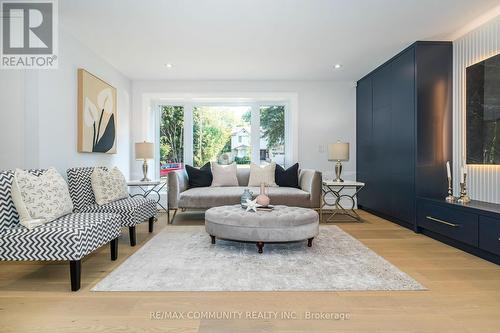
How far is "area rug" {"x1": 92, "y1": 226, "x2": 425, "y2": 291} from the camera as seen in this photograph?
2.23 meters

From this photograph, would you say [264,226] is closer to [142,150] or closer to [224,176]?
[224,176]

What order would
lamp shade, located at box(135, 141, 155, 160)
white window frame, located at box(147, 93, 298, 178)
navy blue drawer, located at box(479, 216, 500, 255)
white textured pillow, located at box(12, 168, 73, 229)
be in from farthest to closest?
white window frame, located at box(147, 93, 298, 178) < lamp shade, located at box(135, 141, 155, 160) < navy blue drawer, located at box(479, 216, 500, 255) < white textured pillow, located at box(12, 168, 73, 229)

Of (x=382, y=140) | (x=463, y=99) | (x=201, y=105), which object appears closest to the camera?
(x=463, y=99)

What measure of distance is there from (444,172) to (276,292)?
300 centimetres

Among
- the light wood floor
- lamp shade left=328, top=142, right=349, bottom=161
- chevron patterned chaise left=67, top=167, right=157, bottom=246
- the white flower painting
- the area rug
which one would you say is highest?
the white flower painting

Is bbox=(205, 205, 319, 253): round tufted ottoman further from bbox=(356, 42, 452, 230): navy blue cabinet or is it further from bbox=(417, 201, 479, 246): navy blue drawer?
bbox=(356, 42, 452, 230): navy blue cabinet

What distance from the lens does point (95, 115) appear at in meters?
4.19

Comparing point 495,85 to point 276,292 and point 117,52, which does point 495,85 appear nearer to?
point 276,292

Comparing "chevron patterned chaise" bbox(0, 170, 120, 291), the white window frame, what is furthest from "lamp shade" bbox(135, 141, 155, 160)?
"chevron patterned chaise" bbox(0, 170, 120, 291)

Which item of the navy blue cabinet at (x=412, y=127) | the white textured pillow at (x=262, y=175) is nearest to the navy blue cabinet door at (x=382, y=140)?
the navy blue cabinet at (x=412, y=127)

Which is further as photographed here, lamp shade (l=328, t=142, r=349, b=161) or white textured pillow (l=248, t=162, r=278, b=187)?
white textured pillow (l=248, t=162, r=278, b=187)

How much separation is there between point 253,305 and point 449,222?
8.29 feet

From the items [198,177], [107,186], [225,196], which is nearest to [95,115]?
[107,186]

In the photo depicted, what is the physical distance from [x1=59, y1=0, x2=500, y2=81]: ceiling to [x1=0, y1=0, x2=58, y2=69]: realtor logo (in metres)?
0.18
